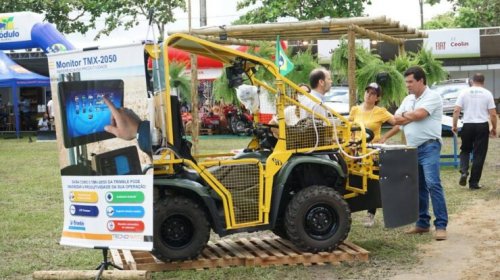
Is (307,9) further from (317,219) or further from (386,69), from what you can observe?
(317,219)

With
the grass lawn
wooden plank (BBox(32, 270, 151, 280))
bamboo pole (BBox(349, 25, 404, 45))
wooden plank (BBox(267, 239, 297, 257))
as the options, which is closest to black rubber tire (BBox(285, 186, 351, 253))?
wooden plank (BBox(267, 239, 297, 257))

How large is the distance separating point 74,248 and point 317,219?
2.63 m

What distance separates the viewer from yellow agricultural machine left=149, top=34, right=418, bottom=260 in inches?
257

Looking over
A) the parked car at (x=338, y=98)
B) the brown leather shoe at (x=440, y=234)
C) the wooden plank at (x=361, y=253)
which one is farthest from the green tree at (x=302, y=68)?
the wooden plank at (x=361, y=253)

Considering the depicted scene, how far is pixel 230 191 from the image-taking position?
22.0 ft

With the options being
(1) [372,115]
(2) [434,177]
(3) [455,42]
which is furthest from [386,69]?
(3) [455,42]

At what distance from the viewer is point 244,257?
6.85 meters

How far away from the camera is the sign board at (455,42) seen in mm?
30875

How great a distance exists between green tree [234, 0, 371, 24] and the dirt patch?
79.4ft

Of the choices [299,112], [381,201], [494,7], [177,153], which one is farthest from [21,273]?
[494,7]

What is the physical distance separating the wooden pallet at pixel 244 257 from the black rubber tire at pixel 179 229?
4.7 inches

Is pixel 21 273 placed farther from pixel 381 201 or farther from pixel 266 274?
pixel 381 201

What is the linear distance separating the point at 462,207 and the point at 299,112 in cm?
392

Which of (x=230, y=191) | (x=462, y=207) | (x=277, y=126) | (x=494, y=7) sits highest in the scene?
(x=494, y=7)
